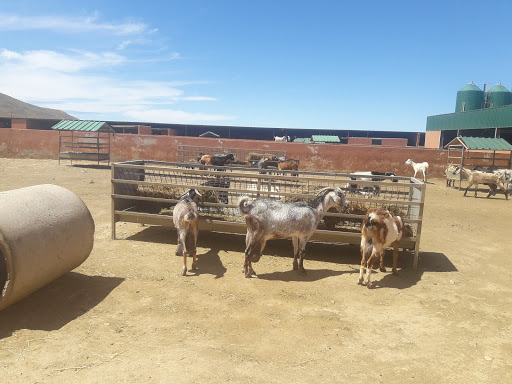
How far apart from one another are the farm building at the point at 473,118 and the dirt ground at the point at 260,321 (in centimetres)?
2491

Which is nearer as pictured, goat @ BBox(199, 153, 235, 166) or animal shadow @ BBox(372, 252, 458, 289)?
animal shadow @ BBox(372, 252, 458, 289)

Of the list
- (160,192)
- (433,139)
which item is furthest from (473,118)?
(160,192)

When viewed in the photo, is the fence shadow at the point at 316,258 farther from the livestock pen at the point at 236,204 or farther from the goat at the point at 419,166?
the goat at the point at 419,166

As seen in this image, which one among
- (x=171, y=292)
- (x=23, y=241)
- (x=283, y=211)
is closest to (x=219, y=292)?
(x=171, y=292)

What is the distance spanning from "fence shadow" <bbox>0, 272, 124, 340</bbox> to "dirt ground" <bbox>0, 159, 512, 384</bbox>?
2 centimetres

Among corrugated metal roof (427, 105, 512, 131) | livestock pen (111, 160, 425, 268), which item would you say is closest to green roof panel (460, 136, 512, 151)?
corrugated metal roof (427, 105, 512, 131)

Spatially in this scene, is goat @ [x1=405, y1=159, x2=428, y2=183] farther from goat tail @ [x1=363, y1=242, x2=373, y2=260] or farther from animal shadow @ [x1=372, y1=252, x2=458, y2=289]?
goat tail @ [x1=363, y1=242, x2=373, y2=260]

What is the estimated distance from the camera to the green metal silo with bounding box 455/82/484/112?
1480 inches

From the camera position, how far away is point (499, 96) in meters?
35.7

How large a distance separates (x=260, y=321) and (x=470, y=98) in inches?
1599

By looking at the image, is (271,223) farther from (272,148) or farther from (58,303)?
(272,148)

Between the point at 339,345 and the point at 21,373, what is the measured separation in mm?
3181

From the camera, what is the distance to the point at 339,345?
425 cm

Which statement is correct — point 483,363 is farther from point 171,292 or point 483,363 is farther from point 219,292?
point 171,292
